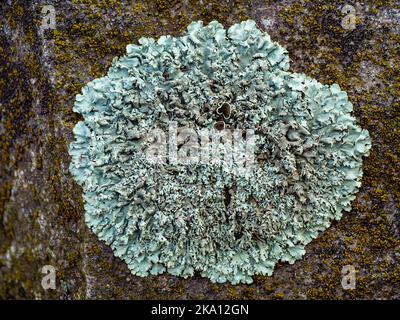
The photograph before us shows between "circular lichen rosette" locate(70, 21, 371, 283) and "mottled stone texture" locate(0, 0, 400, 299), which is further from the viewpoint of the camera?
"mottled stone texture" locate(0, 0, 400, 299)

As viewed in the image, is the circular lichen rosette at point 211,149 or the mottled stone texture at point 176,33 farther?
the mottled stone texture at point 176,33

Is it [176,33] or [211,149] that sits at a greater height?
[176,33]

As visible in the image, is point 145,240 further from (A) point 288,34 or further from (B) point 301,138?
(A) point 288,34

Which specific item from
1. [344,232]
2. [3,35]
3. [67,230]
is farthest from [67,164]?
[344,232]
